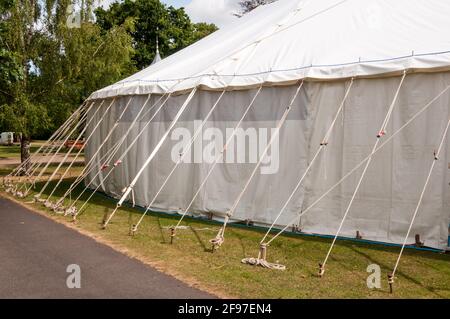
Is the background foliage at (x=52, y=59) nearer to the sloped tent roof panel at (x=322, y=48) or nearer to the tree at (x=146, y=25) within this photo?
the sloped tent roof panel at (x=322, y=48)

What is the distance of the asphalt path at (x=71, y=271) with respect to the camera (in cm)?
496

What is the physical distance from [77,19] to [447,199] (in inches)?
572

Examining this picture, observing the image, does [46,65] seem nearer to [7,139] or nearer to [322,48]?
[322,48]

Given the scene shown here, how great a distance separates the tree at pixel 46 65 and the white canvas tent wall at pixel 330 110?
24.7 ft

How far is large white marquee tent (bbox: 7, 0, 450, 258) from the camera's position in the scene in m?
6.82

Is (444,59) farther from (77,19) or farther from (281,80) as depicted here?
(77,19)

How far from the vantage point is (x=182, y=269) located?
5.79 meters

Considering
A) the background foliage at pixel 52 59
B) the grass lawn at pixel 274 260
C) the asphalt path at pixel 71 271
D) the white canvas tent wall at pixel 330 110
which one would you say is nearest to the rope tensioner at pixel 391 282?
the grass lawn at pixel 274 260

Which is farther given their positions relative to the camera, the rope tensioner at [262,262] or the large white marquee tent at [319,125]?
the large white marquee tent at [319,125]

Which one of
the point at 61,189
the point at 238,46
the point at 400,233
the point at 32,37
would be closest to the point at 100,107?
the point at 61,189

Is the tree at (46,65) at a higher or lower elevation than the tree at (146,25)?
lower

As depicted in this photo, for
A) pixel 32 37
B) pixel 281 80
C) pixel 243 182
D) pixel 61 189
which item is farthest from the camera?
pixel 32 37

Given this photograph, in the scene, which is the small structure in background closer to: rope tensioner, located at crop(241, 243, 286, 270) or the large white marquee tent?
the large white marquee tent

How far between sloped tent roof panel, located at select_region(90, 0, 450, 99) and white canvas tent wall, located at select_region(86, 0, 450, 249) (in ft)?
0.07
